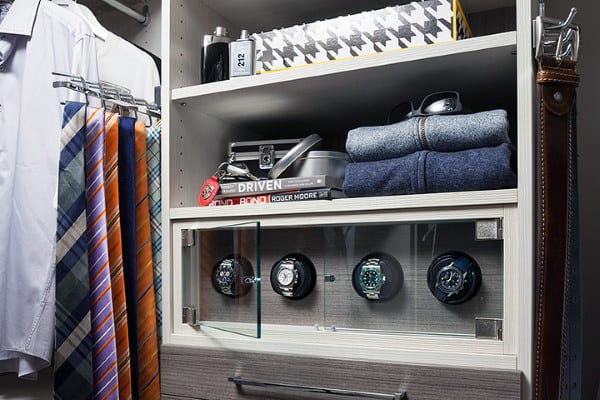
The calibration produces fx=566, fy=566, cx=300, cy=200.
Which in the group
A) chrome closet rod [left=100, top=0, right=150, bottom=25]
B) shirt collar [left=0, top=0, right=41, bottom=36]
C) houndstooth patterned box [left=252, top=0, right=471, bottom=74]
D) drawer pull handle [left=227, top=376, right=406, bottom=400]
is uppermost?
chrome closet rod [left=100, top=0, right=150, bottom=25]

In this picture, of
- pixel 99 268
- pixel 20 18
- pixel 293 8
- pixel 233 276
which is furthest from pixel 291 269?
pixel 20 18

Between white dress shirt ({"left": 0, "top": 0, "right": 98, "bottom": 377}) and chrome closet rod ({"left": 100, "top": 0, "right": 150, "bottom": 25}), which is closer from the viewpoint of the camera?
white dress shirt ({"left": 0, "top": 0, "right": 98, "bottom": 377})

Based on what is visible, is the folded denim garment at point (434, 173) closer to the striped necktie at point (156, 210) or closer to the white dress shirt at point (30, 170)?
the striped necktie at point (156, 210)

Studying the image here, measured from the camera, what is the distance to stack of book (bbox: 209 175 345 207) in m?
1.03

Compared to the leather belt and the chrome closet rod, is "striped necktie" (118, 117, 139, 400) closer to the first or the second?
the chrome closet rod

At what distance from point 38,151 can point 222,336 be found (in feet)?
1.87

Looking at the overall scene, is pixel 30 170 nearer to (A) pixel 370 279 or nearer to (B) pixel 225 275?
(B) pixel 225 275

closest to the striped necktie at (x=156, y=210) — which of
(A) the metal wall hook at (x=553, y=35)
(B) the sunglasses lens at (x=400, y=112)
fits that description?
(B) the sunglasses lens at (x=400, y=112)

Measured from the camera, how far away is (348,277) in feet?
3.35

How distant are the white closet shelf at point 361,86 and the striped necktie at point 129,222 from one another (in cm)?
13

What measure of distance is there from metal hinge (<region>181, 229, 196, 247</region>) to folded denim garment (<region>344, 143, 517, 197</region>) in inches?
12.6

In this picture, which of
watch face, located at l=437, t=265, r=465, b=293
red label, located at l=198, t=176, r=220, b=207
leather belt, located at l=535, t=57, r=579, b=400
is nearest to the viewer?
leather belt, located at l=535, t=57, r=579, b=400

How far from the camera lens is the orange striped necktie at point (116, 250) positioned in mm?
1041

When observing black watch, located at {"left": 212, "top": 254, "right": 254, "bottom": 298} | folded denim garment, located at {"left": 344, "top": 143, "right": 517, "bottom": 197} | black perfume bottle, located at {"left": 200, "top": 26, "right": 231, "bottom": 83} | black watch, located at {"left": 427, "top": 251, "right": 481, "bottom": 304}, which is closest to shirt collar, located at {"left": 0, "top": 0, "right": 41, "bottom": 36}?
black perfume bottle, located at {"left": 200, "top": 26, "right": 231, "bottom": 83}
